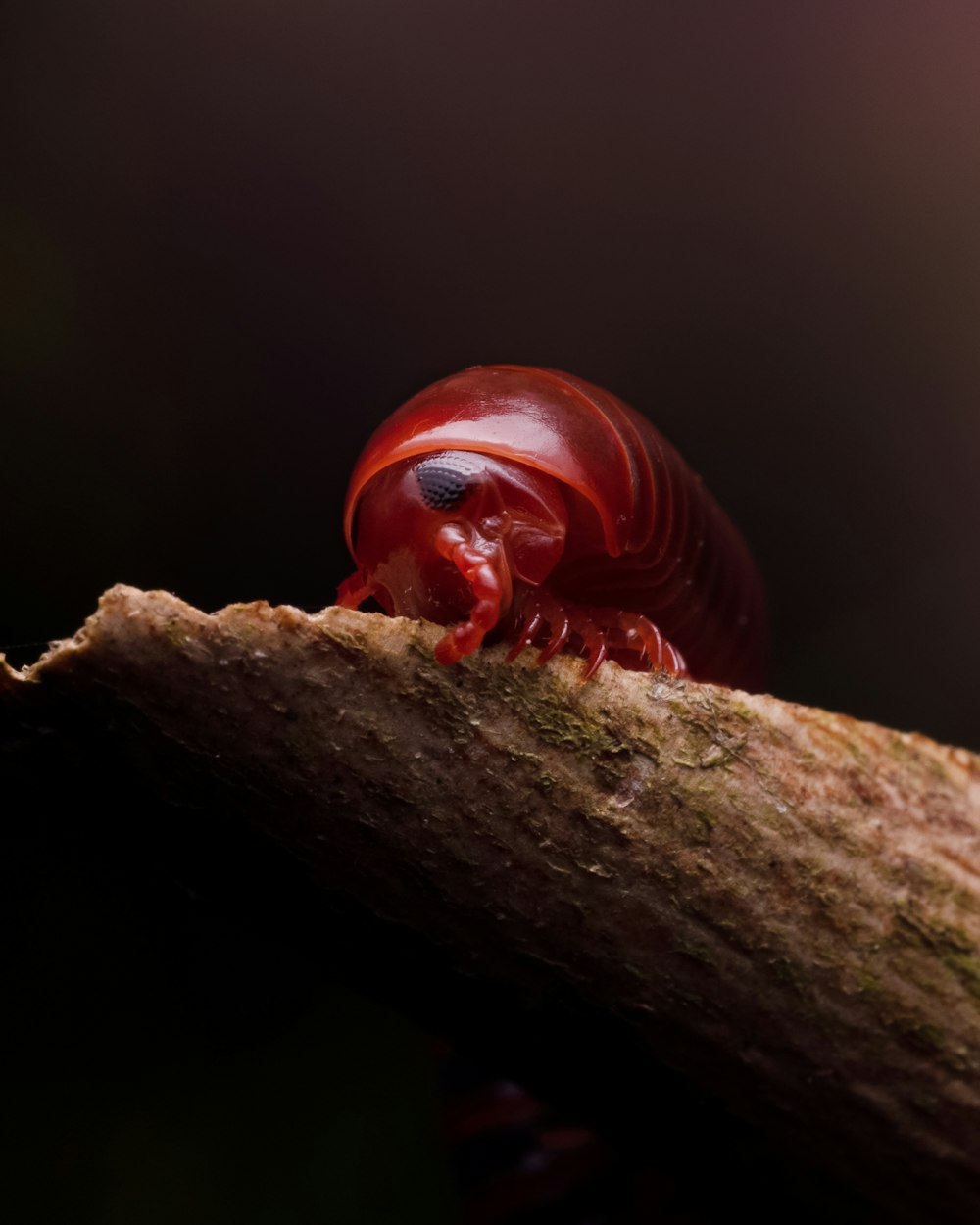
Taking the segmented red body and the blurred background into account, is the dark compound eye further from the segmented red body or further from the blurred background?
the blurred background

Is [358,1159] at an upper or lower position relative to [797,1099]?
lower

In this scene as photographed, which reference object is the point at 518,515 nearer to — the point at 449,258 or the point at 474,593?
the point at 474,593

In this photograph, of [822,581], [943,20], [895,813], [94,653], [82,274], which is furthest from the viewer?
[822,581]

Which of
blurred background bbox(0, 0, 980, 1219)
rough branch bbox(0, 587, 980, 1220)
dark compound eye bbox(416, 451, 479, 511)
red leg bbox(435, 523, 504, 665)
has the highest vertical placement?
blurred background bbox(0, 0, 980, 1219)

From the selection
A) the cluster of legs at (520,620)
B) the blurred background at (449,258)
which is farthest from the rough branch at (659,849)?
the blurred background at (449,258)

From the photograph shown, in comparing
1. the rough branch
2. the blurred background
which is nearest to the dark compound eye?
the rough branch

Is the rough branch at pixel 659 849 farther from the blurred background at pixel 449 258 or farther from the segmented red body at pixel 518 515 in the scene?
the blurred background at pixel 449 258

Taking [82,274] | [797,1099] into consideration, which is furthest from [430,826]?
Answer: [82,274]

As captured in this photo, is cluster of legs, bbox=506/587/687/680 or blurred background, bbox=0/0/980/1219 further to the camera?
blurred background, bbox=0/0/980/1219

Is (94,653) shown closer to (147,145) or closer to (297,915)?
(297,915)
